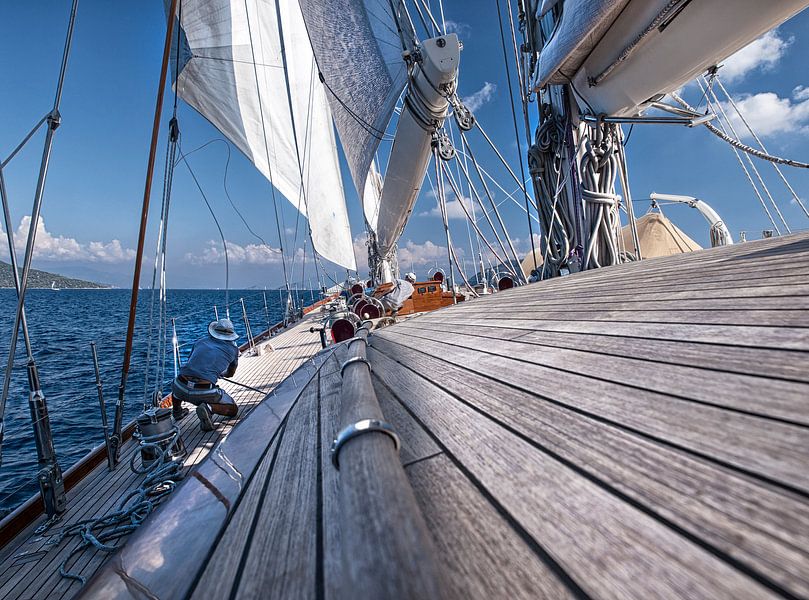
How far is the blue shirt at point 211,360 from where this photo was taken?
4.58 meters

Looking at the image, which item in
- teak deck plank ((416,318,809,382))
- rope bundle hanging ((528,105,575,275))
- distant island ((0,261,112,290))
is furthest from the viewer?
distant island ((0,261,112,290))

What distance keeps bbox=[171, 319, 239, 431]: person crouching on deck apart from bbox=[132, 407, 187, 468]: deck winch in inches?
24.0

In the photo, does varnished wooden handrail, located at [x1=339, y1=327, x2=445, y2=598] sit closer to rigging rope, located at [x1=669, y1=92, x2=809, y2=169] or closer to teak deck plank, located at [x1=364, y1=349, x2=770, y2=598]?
teak deck plank, located at [x1=364, y1=349, x2=770, y2=598]

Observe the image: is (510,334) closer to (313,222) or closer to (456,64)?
(456,64)

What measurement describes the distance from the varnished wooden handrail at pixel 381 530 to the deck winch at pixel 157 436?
3546 millimetres

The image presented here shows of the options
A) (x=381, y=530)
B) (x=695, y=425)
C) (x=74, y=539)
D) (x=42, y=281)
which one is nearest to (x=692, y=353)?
(x=695, y=425)

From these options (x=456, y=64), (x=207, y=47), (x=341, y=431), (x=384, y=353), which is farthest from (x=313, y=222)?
(x=341, y=431)

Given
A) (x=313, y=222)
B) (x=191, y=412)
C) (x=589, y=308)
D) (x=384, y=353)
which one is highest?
(x=313, y=222)

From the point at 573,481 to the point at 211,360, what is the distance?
4.84 metres

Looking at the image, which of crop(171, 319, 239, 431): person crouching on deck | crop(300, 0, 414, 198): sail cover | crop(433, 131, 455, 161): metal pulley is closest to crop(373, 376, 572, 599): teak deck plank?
crop(171, 319, 239, 431): person crouching on deck

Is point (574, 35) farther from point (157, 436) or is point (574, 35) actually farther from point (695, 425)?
point (157, 436)

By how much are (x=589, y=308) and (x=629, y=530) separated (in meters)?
1.80

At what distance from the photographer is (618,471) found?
73 cm

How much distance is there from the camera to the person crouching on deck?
4.45 metres
